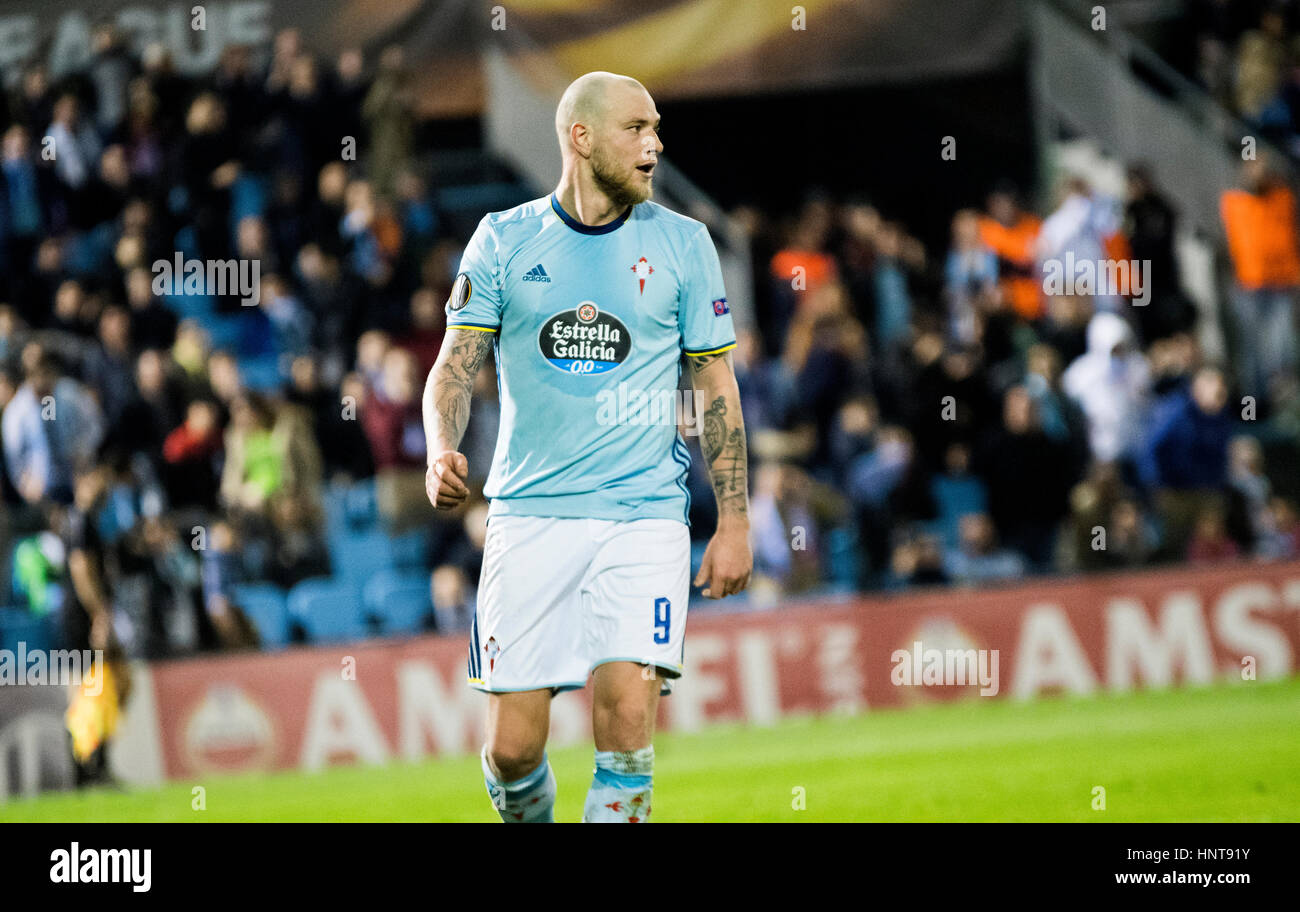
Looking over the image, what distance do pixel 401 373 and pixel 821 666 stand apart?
120 inches

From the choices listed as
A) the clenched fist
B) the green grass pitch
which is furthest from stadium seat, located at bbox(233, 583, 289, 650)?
the clenched fist

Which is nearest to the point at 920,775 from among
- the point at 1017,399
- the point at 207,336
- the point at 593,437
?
the point at 1017,399

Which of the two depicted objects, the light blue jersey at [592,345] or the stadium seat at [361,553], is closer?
the light blue jersey at [592,345]

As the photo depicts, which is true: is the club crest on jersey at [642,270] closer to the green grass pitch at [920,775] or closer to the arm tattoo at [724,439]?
the arm tattoo at [724,439]

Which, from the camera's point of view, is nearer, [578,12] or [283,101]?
[283,101]

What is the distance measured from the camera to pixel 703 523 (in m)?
10.9

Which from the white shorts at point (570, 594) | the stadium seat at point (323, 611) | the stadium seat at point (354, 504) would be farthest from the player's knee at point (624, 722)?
the stadium seat at point (354, 504)

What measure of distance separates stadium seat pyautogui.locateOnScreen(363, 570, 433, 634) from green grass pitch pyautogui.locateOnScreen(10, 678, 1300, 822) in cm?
118

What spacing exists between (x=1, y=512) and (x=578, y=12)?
550 centimetres

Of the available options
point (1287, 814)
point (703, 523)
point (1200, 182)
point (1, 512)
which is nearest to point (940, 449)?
point (703, 523)

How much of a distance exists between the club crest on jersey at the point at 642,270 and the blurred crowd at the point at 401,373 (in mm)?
5324

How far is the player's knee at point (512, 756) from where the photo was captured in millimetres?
5090

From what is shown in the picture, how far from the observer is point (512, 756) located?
510 cm

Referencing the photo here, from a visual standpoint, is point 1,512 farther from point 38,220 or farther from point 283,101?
point 283,101
